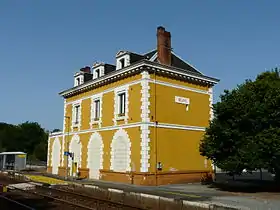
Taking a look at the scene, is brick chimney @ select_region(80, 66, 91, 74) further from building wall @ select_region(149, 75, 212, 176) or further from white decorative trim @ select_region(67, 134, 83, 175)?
building wall @ select_region(149, 75, 212, 176)

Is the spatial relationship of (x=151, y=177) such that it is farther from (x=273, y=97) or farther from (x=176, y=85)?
(x=273, y=97)

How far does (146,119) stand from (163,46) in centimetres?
730

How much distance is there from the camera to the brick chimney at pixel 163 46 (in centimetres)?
2944

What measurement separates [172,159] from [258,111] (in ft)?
30.8

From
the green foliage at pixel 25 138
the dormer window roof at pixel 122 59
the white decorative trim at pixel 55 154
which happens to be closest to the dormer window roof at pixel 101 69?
the dormer window roof at pixel 122 59

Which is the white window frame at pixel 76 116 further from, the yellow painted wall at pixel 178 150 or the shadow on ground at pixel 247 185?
the shadow on ground at pixel 247 185

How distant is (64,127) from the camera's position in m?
40.1

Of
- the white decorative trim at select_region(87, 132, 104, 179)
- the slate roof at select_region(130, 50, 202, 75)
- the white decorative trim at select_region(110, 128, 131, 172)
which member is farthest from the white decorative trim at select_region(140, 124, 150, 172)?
the slate roof at select_region(130, 50, 202, 75)

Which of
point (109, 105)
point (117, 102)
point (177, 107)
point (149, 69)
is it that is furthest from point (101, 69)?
point (177, 107)

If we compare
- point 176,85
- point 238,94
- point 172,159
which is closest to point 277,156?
point 238,94

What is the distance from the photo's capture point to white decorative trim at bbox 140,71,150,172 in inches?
1022

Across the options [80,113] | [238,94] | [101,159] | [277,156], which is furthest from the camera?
[80,113]

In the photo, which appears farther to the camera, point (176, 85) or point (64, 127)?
point (64, 127)

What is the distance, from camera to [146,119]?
26625 millimetres
